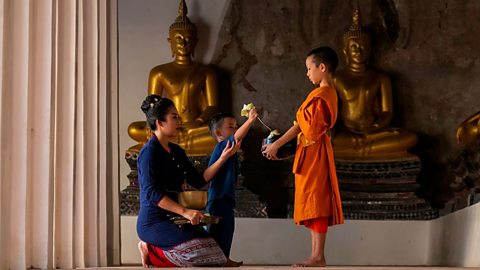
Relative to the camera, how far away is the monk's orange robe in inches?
214

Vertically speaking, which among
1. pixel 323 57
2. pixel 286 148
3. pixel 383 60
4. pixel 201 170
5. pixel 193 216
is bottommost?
pixel 193 216

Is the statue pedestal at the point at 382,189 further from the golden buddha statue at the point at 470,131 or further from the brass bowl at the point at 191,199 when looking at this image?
the brass bowl at the point at 191,199

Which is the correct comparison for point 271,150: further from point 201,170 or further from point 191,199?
point 201,170

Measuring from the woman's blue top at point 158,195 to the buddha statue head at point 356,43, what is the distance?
382 centimetres

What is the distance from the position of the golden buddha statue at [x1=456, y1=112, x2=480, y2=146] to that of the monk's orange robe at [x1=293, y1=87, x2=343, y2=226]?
7.88ft

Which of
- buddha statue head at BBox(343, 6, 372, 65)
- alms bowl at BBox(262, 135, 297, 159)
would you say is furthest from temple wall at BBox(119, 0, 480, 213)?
alms bowl at BBox(262, 135, 297, 159)

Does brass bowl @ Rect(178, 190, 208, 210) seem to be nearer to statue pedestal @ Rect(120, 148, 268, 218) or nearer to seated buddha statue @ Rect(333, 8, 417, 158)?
statue pedestal @ Rect(120, 148, 268, 218)

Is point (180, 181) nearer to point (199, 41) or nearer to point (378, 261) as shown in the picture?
point (378, 261)

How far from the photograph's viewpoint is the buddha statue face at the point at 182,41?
28.6 ft

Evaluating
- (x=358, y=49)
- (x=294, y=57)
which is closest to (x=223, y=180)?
(x=358, y=49)

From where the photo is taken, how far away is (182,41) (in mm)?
8711

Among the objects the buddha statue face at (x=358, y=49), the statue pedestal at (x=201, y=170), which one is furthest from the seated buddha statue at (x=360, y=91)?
the statue pedestal at (x=201, y=170)

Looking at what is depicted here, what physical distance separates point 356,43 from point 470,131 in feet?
4.93

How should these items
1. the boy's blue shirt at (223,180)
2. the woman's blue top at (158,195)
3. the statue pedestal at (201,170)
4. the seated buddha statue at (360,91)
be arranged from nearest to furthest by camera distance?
the woman's blue top at (158,195)
the boy's blue shirt at (223,180)
the statue pedestal at (201,170)
the seated buddha statue at (360,91)
